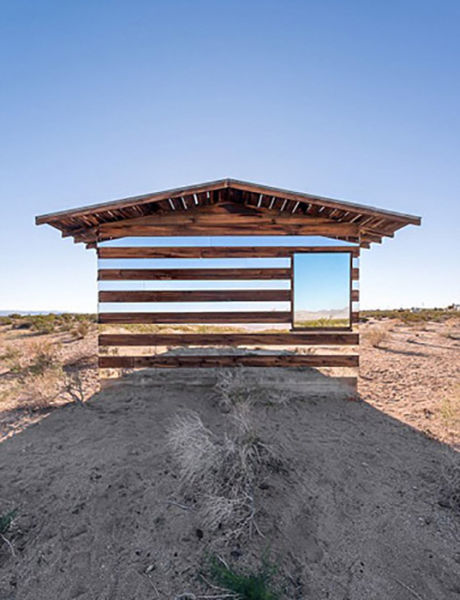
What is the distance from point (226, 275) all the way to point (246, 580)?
14.0 ft

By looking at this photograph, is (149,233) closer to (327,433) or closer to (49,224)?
(49,224)

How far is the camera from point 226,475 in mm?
2887

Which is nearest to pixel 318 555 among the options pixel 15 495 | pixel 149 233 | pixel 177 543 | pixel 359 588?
pixel 359 588

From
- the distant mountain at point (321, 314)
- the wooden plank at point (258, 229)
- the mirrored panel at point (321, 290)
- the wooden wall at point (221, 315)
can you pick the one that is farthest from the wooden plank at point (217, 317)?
the wooden plank at point (258, 229)

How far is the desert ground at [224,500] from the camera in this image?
6.94 feet

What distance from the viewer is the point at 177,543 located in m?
2.35

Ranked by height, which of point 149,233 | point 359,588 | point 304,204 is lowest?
point 359,588

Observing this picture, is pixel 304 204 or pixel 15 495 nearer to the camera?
pixel 15 495

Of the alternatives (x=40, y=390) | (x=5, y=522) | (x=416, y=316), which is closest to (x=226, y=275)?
(x=40, y=390)

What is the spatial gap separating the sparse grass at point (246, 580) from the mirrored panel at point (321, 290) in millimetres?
3900

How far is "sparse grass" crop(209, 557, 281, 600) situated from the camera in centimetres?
179

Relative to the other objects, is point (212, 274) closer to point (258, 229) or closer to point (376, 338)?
point (258, 229)

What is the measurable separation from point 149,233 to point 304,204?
2.67 m

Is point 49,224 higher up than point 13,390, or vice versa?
point 49,224
